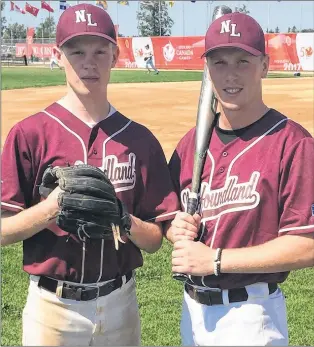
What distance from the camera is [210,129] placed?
2.54 meters

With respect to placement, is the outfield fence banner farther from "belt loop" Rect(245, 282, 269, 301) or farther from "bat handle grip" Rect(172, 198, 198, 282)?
"belt loop" Rect(245, 282, 269, 301)


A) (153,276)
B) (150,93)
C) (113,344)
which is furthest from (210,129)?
(150,93)

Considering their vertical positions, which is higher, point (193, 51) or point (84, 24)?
point (193, 51)

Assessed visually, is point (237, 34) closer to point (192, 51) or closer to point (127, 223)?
point (127, 223)

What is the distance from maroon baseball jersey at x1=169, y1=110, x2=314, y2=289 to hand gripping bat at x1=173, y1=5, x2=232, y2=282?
29mm

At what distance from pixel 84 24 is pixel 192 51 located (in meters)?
A: 37.2

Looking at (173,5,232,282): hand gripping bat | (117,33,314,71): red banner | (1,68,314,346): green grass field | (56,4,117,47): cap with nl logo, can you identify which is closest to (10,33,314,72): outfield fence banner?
(117,33,314,71): red banner

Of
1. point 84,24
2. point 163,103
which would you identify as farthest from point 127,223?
point 163,103

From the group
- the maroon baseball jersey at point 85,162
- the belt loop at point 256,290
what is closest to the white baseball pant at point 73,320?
the maroon baseball jersey at point 85,162

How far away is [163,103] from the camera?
17.9m

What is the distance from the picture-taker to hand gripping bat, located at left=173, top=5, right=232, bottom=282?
8.07 feet

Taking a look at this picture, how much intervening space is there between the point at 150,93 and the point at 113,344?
18.8 meters

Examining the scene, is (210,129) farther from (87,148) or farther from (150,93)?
(150,93)

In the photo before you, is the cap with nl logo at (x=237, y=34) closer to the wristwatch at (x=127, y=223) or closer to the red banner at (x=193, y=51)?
the wristwatch at (x=127, y=223)
